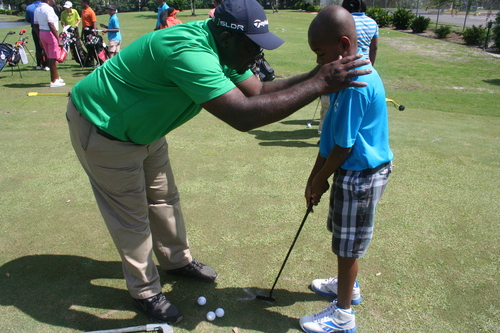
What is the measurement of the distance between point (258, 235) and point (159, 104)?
1790mm

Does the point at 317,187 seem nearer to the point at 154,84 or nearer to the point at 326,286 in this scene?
the point at 326,286

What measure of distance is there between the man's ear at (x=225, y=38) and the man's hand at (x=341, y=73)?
20.8 inches

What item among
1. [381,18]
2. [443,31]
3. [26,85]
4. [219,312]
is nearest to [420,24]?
[443,31]

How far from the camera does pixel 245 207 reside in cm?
412

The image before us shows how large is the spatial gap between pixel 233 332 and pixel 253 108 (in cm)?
149

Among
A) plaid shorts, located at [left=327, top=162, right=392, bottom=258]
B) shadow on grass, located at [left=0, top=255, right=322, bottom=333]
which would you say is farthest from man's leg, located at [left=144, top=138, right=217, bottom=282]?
plaid shorts, located at [left=327, top=162, right=392, bottom=258]

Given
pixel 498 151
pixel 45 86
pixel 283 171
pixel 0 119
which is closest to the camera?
pixel 283 171

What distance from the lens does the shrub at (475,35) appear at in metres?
20.4

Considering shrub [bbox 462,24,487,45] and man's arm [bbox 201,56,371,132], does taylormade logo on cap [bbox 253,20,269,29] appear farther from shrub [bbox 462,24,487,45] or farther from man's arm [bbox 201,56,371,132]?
shrub [bbox 462,24,487,45]

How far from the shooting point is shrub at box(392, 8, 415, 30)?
27.3 m

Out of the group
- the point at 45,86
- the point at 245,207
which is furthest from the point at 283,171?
the point at 45,86

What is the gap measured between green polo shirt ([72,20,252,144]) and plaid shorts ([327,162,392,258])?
882mm

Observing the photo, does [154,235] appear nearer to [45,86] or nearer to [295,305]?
[295,305]

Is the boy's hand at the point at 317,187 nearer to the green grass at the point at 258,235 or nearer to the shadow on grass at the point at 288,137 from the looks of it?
the green grass at the point at 258,235
